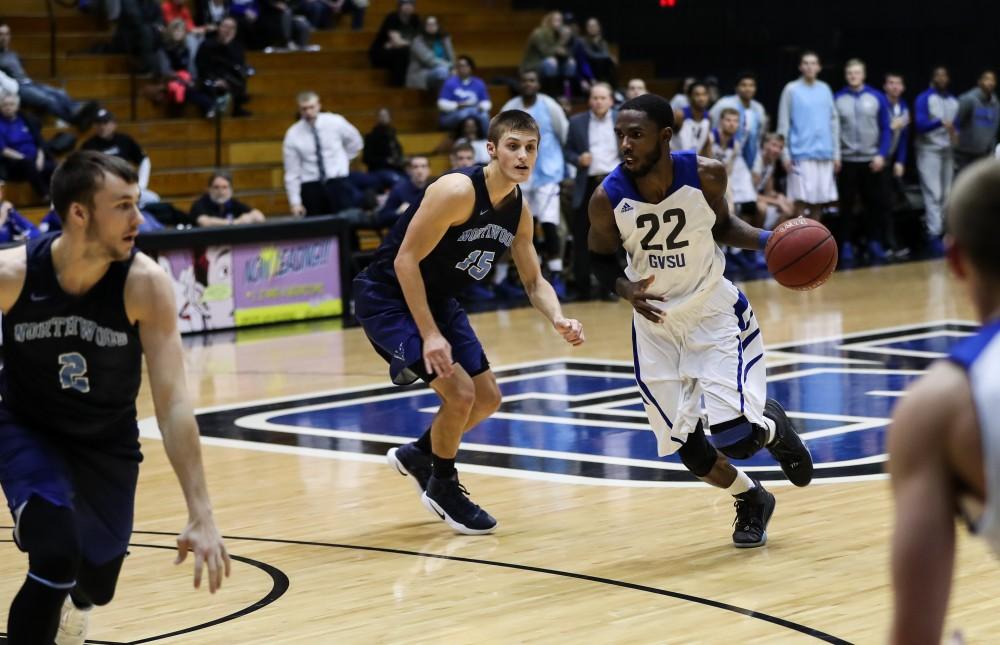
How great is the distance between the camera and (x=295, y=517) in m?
6.36

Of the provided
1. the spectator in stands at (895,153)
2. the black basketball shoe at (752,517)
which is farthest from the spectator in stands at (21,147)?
the black basketball shoe at (752,517)

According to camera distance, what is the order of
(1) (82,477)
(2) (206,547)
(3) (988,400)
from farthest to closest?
(1) (82,477) → (2) (206,547) → (3) (988,400)

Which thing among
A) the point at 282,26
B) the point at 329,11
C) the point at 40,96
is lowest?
the point at 40,96

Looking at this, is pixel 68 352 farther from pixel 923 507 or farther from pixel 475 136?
pixel 475 136

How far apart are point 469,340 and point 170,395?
2.49 metres

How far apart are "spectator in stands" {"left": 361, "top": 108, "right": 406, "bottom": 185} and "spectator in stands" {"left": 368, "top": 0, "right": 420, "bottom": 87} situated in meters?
2.73

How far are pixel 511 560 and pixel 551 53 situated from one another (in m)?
12.6

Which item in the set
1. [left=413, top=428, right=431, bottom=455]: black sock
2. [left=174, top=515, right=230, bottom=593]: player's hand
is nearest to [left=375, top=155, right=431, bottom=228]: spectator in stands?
[left=413, top=428, right=431, bottom=455]: black sock

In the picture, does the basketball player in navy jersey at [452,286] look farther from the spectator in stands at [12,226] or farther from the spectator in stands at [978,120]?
the spectator in stands at [978,120]

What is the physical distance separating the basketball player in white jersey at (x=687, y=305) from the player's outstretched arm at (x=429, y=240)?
20.0 inches

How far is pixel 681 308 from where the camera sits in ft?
18.8

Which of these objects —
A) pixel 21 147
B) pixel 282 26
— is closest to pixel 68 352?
pixel 21 147

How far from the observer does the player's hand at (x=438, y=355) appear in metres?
5.64

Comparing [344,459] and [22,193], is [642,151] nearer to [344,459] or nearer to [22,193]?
[344,459]
